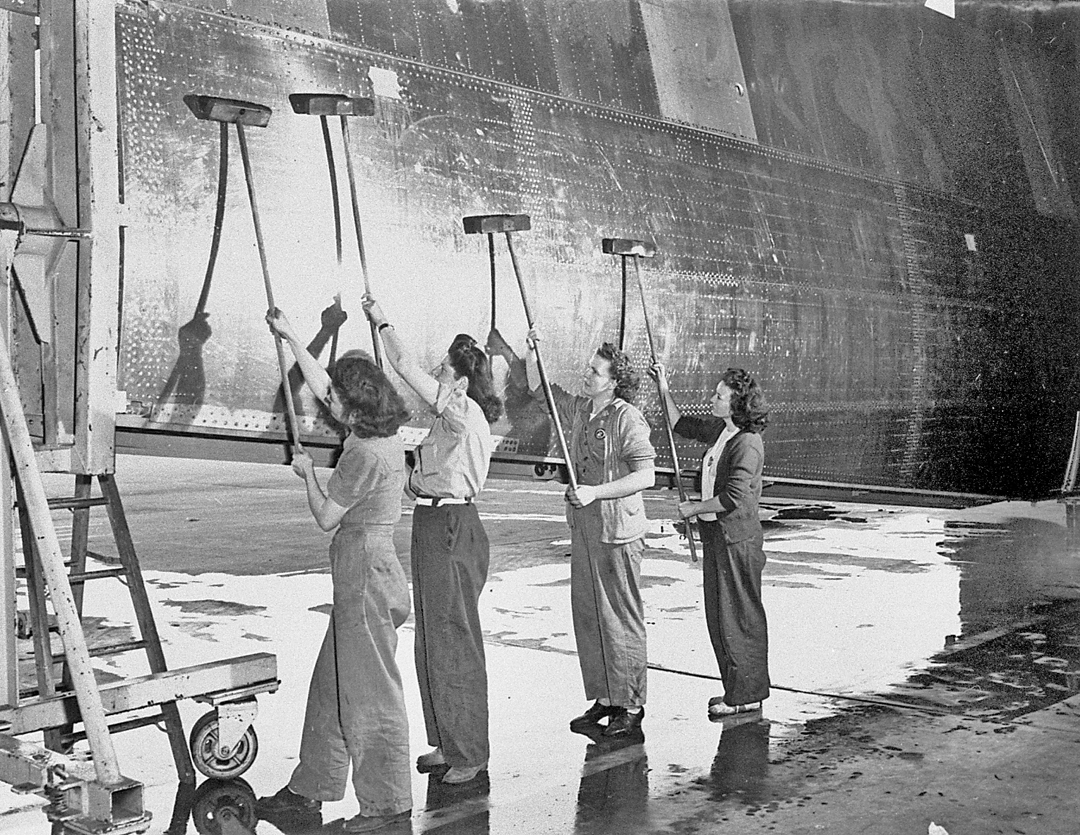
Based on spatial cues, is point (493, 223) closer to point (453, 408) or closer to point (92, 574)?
point (453, 408)

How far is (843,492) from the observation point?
699cm

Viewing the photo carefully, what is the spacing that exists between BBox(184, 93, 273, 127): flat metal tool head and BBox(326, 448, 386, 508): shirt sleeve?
115 centimetres

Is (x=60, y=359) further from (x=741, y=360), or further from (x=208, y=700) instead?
(x=741, y=360)

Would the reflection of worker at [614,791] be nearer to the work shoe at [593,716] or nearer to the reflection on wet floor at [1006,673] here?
the work shoe at [593,716]

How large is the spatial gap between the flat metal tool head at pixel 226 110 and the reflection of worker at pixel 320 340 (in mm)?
686

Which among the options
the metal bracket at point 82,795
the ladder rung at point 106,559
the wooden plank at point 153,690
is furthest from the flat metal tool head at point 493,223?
the metal bracket at point 82,795

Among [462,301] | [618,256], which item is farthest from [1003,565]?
[462,301]

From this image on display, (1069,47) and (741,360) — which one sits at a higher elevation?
(1069,47)

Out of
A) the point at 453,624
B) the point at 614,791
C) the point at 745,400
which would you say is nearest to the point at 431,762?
the point at 453,624

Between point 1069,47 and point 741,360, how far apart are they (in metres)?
4.80

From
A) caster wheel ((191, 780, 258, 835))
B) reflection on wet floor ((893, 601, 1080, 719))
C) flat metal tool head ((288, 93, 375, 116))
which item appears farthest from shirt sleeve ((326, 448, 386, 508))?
reflection on wet floor ((893, 601, 1080, 719))

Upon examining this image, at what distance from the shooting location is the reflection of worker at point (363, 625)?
3.97 meters

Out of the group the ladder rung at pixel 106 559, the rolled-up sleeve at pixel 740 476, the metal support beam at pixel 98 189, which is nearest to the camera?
the metal support beam at pixel 98 189

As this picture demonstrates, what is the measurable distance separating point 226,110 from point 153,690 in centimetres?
192
